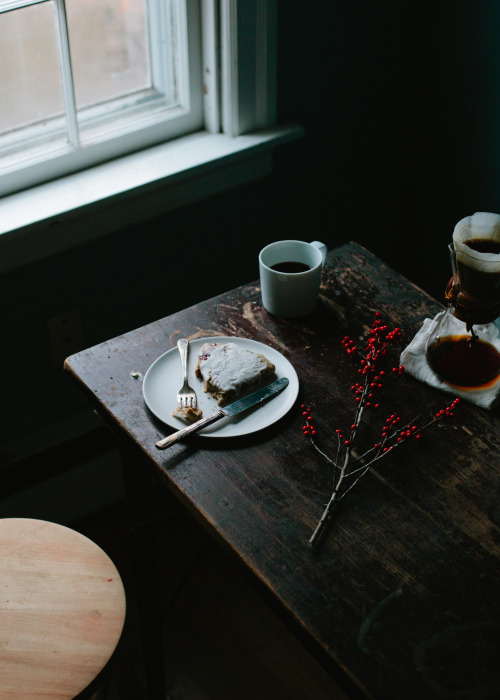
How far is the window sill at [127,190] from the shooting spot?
1.41 m

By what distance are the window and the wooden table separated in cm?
50

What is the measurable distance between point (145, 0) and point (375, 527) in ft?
3.63

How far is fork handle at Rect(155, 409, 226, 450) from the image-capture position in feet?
3.28

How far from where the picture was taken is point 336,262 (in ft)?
4.38

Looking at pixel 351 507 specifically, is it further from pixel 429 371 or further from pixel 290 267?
pixel 290 267

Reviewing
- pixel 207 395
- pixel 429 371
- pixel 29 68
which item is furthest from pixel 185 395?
pixel 29 68

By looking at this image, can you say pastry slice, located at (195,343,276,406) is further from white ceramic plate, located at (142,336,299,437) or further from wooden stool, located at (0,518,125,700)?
wooden stool, located at (0,518,125,700)

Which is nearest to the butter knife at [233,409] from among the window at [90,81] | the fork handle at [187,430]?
the fork handle at [187,430]

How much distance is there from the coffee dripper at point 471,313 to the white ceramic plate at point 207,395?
0.22 m

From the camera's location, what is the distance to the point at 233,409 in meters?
1.05

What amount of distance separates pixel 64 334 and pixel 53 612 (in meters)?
0.71

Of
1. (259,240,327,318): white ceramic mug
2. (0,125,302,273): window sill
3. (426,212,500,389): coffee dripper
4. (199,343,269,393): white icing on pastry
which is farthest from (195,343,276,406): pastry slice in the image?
(0,125,302,273): window sill

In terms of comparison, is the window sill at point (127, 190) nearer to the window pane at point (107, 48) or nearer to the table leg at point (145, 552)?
the window pane at point (107, 48)

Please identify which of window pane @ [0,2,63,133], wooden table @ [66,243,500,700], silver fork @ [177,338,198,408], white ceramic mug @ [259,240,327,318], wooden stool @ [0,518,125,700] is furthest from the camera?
window pane @ [0,2,63,133]
